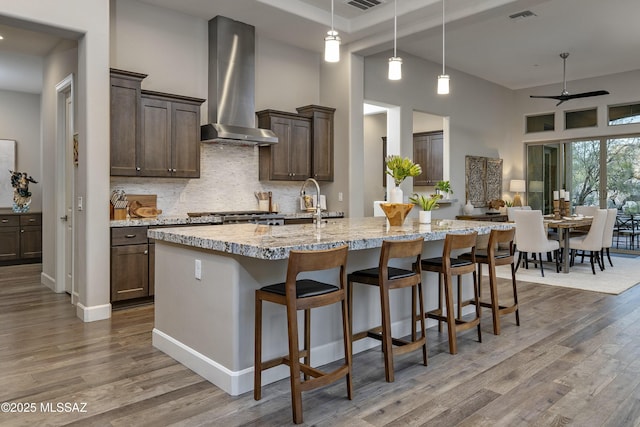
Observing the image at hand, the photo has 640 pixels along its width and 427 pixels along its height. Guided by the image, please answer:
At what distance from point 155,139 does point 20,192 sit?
4.76 metres

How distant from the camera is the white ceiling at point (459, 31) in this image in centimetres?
525

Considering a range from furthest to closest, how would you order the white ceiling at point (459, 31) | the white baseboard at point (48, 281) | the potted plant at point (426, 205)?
the white baseboard at point (48, 281) < the white ceiling at point (459, 31) < the potted plant at point (426, 205)

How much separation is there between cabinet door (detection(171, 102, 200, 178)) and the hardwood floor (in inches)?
71.7

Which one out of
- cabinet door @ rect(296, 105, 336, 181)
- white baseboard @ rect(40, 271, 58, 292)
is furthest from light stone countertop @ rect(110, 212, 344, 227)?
cabinet door @ rect(296, 105, 336, 181)

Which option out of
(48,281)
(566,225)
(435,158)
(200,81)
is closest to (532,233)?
(566,225)

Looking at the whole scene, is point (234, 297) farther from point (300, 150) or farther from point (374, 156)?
point (374, 156)

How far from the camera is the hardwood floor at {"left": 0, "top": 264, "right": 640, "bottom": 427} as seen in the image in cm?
240

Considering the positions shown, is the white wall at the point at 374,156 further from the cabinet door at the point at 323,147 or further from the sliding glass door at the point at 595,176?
the cabinet door at the point at 323,147

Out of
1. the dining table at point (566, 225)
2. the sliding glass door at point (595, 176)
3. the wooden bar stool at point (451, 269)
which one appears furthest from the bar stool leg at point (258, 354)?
the sliding glass door at point (595, 176)

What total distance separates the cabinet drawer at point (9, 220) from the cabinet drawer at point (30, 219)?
73mm

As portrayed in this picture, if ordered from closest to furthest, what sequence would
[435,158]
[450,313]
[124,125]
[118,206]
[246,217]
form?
1. [450,313]
2. [124,125]
3. [118,206]
4. [246,217]
5. [435,158]

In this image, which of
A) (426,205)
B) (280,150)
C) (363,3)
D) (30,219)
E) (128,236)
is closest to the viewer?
(426,205)

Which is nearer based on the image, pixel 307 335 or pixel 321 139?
pixel 307 335

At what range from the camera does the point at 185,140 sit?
5215 millimetres
